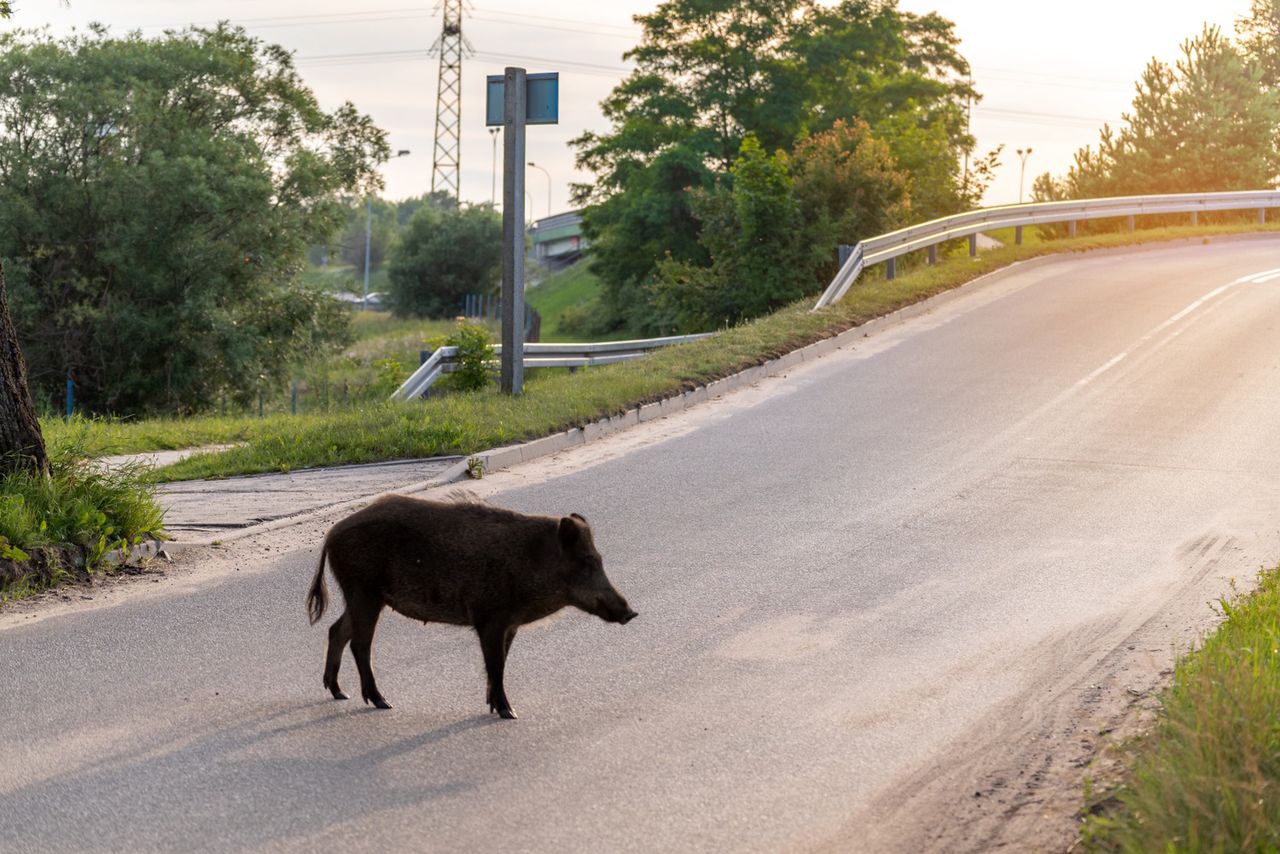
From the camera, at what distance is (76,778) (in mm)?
6098

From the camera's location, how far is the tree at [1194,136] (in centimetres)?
4575

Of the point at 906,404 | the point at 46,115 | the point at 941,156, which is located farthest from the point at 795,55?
the point at 906,404

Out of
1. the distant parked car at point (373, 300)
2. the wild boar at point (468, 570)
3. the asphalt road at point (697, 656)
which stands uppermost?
the wild boar at point (468, 570)

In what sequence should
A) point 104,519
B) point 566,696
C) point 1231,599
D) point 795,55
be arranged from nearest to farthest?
1. point 566,696
2. point 1231,599
3. point 104,519
4. point 795,55

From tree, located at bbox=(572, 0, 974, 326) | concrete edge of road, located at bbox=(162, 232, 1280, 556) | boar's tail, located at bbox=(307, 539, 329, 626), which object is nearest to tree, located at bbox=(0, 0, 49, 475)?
concrete edge of road, located at bbox=(162, 232, 1280, 556)

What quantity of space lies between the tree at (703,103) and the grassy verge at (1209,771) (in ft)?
146

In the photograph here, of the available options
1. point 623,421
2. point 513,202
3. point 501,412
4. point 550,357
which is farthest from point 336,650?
point 550,357

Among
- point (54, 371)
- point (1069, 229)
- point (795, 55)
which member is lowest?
point (54, 371)

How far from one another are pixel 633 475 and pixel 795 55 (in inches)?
1671

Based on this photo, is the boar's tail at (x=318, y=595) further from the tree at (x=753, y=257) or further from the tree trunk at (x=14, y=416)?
the tree at (x=753, y=257)

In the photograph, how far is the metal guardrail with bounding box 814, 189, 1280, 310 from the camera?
25.2 m

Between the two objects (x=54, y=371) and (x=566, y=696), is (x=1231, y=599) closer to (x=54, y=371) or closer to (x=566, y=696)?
A: (x=566, y=696)

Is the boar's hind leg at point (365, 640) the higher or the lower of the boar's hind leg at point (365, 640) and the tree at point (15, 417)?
the lower

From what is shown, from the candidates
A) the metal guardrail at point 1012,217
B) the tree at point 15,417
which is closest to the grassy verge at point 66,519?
the tree at point 15,417
